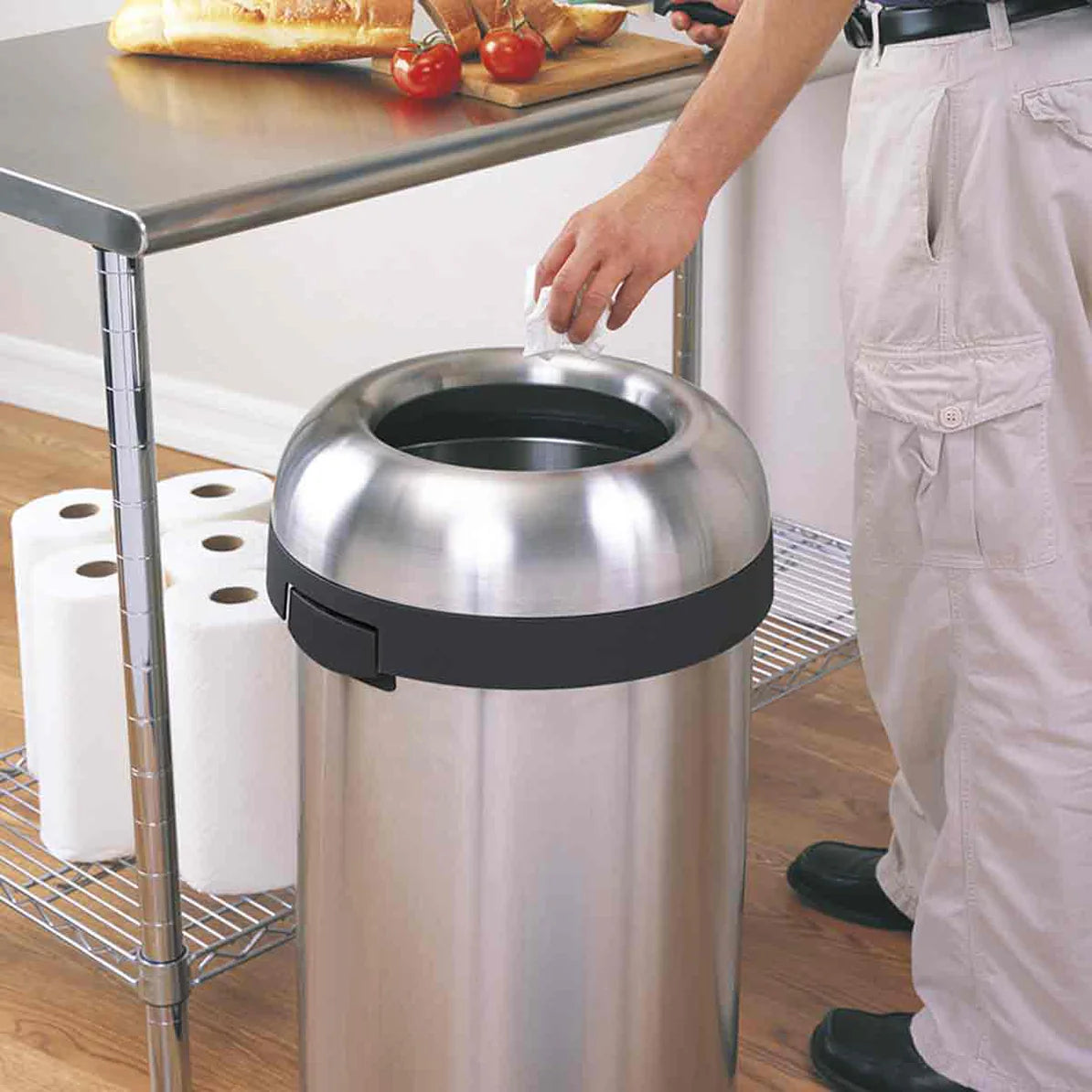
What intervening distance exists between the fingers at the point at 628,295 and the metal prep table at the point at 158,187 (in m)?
0.32

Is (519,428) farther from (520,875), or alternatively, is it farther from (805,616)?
(805,616)

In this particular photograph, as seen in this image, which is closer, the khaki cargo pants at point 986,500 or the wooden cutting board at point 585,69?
the khaki cargo pants at point 986,500

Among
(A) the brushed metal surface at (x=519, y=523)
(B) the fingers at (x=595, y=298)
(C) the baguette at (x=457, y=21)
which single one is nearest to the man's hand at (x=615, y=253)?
(B) the fingers at (x=595, y=298)

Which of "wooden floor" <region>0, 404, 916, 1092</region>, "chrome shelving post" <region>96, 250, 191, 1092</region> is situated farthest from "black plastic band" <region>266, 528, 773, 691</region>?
"wooden floor" <region>0, 404, 916, 1092</region>

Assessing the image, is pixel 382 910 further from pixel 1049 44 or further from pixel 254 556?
pixel 1049 44

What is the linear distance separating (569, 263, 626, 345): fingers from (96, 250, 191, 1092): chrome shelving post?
0.36 metres

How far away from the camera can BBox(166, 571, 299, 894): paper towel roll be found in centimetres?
204

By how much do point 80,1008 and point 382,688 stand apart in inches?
32.8

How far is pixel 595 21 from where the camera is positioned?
209 cm

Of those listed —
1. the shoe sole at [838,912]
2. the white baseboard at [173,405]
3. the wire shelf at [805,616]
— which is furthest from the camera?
the white baseboard at [173,405]

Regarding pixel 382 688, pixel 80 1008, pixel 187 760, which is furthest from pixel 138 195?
pixel 80 1008

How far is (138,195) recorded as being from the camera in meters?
1.58

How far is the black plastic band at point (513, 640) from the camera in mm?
1449

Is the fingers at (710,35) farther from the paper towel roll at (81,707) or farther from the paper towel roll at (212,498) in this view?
the paper towel roll at (81,707)
